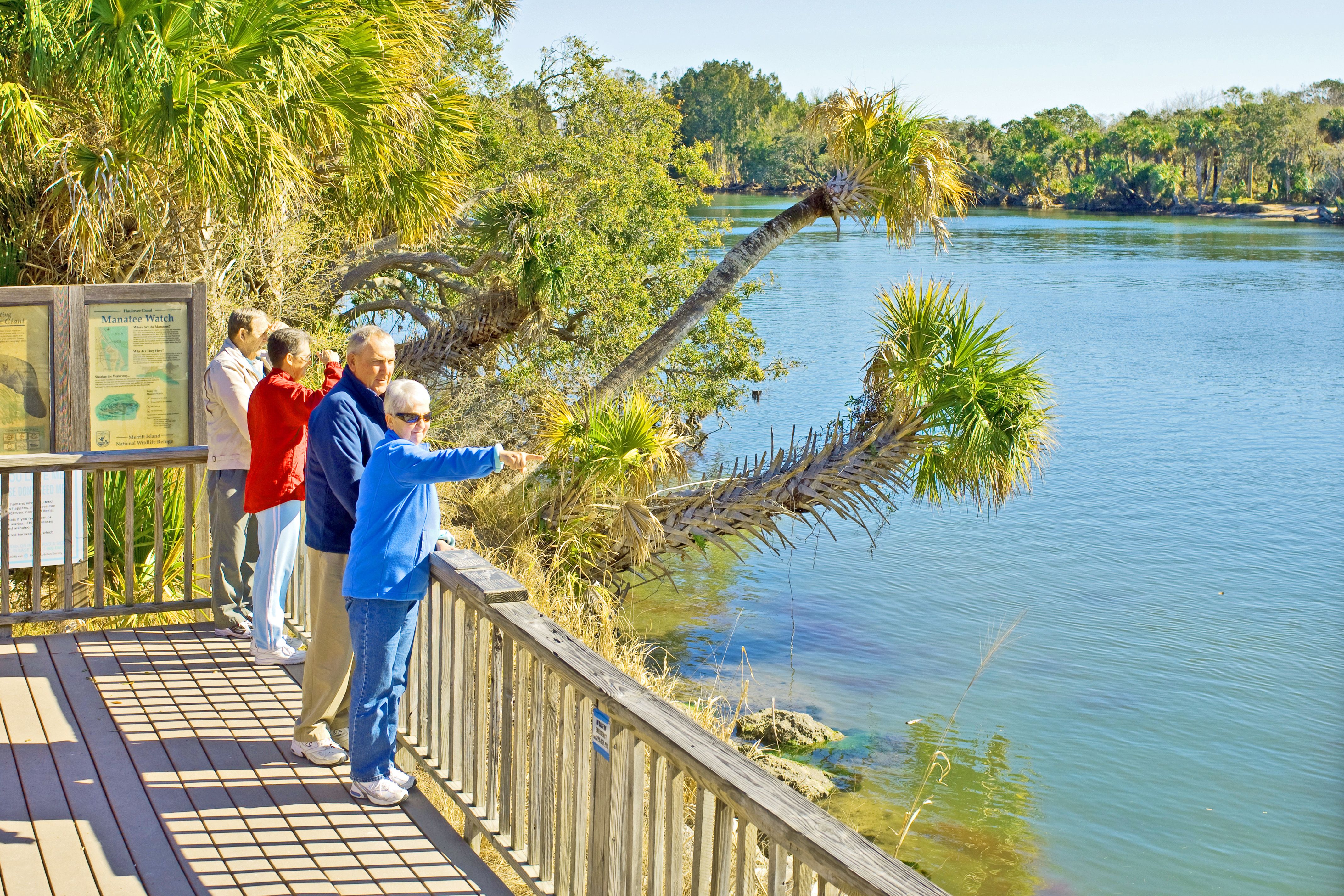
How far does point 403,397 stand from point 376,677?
40.6 inches

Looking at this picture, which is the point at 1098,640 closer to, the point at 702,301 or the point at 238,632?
the point at 702,301

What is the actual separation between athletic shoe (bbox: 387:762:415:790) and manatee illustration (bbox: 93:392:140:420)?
11.5 feet

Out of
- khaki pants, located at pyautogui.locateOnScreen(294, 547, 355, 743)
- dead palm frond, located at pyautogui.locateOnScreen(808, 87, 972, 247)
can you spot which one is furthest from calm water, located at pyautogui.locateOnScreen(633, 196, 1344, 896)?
khaki pants, located at pyautogui.locateOnScreen(294, 547, 355, 743)

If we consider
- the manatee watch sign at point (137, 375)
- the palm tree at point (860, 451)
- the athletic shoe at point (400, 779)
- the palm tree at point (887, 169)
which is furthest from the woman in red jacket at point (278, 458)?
the palm tree at point (887, 169)

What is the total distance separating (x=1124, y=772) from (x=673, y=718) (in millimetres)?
9655

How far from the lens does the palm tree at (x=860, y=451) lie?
10.8 meters

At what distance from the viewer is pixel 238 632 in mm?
6141

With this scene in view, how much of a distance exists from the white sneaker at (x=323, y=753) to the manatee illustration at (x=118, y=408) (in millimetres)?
3103

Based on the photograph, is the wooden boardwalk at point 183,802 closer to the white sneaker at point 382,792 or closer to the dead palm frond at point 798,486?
the white sneaker at point 382,792

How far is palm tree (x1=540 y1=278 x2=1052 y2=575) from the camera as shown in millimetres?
10820

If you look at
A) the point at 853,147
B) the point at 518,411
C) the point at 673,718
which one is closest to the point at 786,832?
the point at 673,718

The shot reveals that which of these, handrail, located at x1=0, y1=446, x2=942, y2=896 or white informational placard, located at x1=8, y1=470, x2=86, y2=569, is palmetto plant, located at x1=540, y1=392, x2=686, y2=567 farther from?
handrail, located at x1=0, y1=446, x2=942, y2=896

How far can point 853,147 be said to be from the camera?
41.4 ft

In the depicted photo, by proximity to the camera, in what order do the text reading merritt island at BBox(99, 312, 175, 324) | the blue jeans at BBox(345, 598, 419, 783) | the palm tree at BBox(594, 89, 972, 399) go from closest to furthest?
the blue jeans at BBox(345, 598, 419, 783) → the text reading merritt island at BBox(99, 312, 175, 324) → the palm tree at BBox(594, 89, 972, 399)
